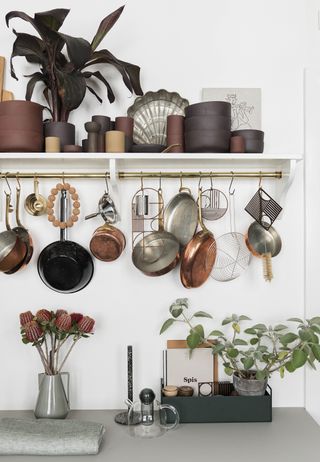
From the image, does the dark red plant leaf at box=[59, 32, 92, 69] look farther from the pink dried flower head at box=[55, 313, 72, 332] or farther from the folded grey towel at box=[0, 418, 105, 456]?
the folded grey towel at box=[0, 418, 105, 456]

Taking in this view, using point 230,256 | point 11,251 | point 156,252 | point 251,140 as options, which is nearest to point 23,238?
point 11,251

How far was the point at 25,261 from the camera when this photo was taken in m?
1.57

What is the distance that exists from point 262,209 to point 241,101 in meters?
0.36

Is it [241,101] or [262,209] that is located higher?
[241,101]

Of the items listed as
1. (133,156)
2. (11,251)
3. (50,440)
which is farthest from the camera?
(11,251)

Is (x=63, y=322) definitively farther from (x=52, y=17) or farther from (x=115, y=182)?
(x=52, y=17)

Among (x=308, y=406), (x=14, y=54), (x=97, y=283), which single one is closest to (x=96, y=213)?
(x=97, y=283)

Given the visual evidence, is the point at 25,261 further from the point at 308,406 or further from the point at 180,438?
the point at 308,406

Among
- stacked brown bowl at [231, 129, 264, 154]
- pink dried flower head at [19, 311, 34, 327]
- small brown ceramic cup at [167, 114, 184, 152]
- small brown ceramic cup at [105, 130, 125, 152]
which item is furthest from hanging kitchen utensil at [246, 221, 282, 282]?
pink dried flower head at [19, 311, 34, 327]

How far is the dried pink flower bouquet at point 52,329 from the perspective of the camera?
57.9 inches

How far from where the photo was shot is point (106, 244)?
154 centimetres

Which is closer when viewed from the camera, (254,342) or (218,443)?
(218,443)

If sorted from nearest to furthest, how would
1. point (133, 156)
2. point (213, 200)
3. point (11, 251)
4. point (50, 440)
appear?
1. point (50, 440)
2. point (133, 156)
3. point (11, 251)
4. point (213, 200)

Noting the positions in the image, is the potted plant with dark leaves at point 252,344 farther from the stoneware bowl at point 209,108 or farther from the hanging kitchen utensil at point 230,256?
the stoneware bowl at point 209,108
